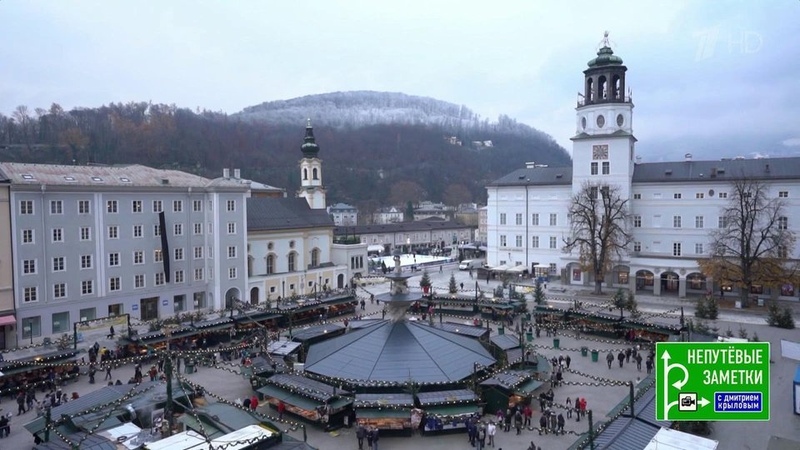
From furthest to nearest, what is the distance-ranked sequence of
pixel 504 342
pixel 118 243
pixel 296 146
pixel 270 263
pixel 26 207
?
1. pixel 296 146
2. pixel 270 263
3. pixel 118 243
4. pixel 26 207
5. pixel 504 342

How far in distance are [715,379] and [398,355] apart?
14453 millimetres

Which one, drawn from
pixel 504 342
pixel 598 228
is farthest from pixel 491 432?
pixel 598 228

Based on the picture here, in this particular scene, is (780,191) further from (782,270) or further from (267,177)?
(267,177)

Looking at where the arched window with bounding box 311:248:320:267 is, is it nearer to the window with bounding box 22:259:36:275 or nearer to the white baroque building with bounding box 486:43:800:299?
the white baroque building with bounding box 486:43:800:299

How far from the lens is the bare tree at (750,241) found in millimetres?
38438

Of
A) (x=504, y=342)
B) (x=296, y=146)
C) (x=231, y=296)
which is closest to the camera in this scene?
(x=504, y=342)

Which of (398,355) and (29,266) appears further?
(29,266)

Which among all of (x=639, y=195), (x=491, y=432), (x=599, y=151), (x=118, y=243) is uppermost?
(x=599, y=151)

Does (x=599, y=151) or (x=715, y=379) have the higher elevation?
(x=599, y=151)

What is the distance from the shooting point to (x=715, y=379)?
942 centimetres

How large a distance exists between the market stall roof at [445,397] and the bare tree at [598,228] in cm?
2858

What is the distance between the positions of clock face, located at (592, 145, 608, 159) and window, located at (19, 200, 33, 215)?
138ft

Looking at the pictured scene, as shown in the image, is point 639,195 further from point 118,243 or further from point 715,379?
point 715,379

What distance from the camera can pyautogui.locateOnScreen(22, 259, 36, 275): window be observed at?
31.2 meters
